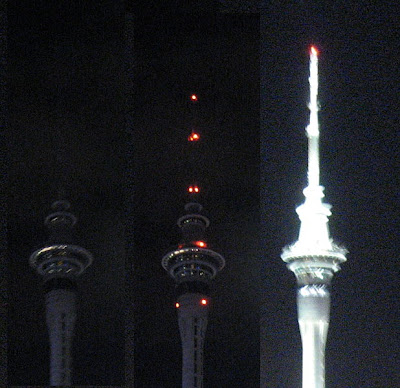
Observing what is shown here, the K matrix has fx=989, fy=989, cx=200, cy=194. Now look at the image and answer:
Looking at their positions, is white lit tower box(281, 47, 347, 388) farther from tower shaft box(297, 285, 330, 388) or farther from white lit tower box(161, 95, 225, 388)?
white lit tower box(161, 95, 225, 388)

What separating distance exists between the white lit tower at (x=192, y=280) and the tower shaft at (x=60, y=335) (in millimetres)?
1747

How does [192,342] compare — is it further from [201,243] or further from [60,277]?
[60,277]

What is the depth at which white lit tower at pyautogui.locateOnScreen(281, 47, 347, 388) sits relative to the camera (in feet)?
69.1

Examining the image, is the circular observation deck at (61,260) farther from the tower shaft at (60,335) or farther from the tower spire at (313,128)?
the tower spire at (313,128)

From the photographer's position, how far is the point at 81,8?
34.4 ft

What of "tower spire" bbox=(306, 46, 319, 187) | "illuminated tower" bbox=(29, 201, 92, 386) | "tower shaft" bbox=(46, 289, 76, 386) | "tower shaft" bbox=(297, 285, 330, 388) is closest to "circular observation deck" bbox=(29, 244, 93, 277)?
"illuminated tower" bbox=(29, 201, 92, 386)

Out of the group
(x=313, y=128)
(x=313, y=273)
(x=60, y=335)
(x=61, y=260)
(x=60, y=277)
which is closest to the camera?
(x=60, y=335)

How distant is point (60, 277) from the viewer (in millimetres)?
11812

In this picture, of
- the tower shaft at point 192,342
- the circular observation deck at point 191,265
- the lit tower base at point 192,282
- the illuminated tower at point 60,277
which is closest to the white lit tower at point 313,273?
the circular observation deck at point 191,265

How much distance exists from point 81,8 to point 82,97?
3.09ft

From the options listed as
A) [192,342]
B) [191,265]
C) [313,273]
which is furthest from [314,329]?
[192,342]

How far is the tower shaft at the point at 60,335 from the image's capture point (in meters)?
9.30

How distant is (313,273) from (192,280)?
6283 mm

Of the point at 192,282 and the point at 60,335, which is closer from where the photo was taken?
the point at 60,335
